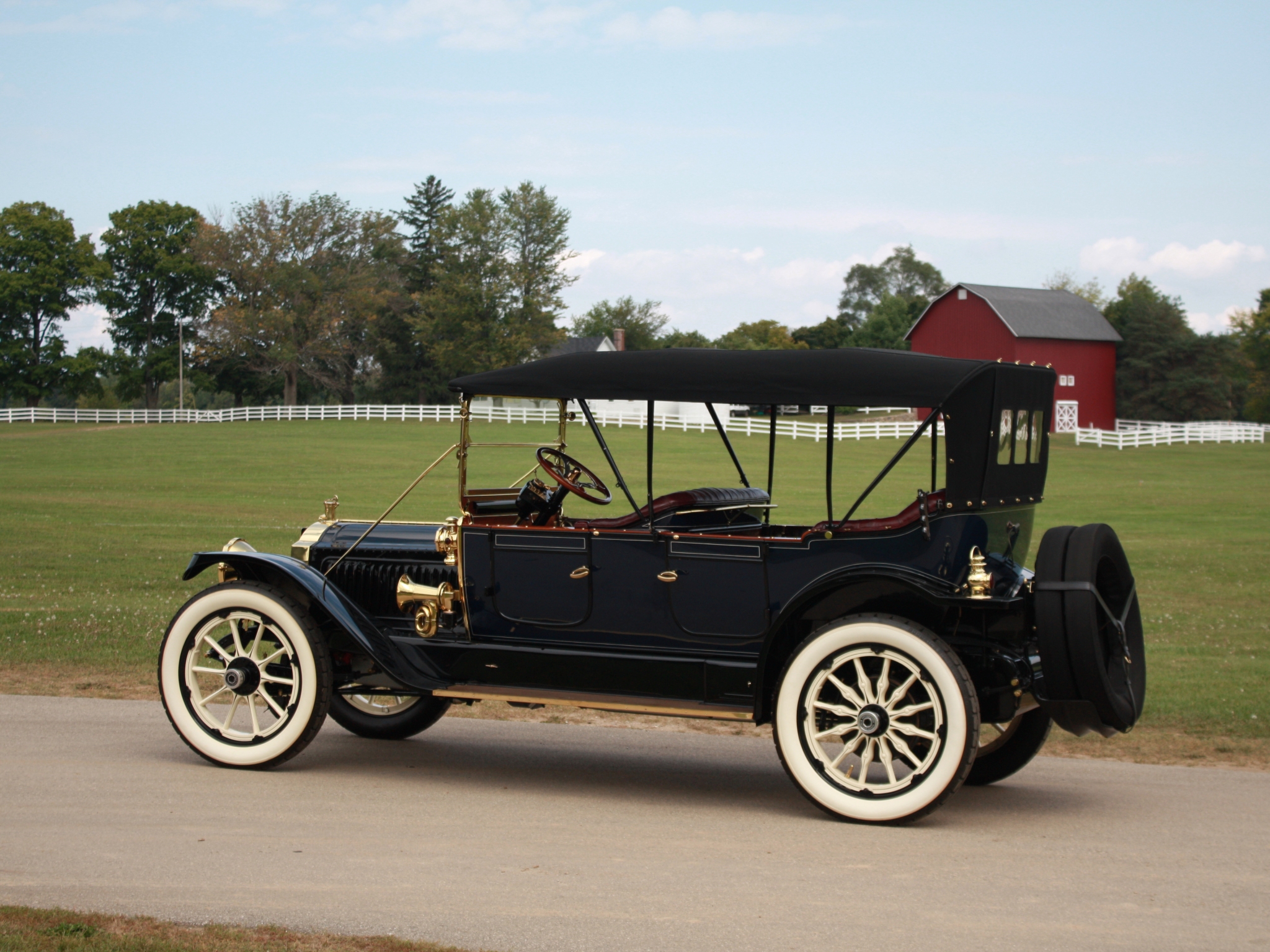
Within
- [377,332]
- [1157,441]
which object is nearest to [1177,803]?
[1157,441]

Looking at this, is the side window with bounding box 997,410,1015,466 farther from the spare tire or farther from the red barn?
the red barn

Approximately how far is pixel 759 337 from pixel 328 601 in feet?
368

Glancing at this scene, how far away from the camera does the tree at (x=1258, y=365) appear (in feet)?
294

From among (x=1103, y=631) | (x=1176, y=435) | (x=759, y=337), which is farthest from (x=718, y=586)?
(x=759, y=337)

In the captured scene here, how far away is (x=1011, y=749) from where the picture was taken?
6801 millimetres

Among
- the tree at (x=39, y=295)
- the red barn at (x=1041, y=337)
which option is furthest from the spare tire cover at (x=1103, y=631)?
the tree at (x=39, y=295)

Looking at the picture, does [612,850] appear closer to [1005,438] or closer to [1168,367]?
[1005,438]

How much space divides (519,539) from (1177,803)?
11.8ft

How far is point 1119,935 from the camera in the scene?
444 centimetres

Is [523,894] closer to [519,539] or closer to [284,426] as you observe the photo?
[519,539]

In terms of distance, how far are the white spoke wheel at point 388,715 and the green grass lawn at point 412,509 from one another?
8.63 feet

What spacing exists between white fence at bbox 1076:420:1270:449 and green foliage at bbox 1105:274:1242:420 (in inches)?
368

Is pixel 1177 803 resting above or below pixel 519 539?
below

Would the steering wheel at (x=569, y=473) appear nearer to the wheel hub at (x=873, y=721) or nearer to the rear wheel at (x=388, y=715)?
the rear wheel at (x=388, y=715)
